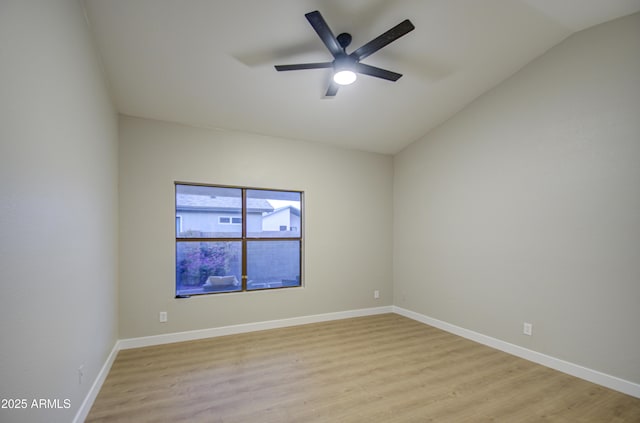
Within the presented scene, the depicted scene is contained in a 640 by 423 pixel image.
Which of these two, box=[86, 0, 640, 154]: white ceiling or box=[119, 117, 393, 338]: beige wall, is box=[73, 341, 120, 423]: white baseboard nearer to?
box=[119, 117, 393, 338]: beige wall

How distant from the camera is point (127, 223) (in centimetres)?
348

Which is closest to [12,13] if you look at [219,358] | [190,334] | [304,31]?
[304,31]

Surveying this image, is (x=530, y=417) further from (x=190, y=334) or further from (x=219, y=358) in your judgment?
(x=190, y=334)

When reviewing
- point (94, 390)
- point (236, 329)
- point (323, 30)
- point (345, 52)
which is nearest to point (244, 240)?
point (236, 329)

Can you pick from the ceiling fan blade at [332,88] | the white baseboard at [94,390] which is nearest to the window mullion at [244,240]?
the white baseboard at [94,390]

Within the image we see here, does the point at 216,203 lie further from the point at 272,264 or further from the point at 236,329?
the point at 236,329

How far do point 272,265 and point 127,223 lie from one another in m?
1.91

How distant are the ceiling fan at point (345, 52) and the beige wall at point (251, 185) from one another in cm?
174

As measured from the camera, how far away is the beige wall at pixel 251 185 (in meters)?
3.51

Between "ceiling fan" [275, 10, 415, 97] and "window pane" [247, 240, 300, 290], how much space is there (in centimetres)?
238

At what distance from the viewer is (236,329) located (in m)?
3.94

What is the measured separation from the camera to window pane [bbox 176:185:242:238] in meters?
3.80

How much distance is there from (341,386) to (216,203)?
8.82 feet

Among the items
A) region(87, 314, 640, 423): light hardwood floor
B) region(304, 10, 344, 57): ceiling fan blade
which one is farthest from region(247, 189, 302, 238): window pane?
region(304, 10, 344, 57): ceiling fan blade
